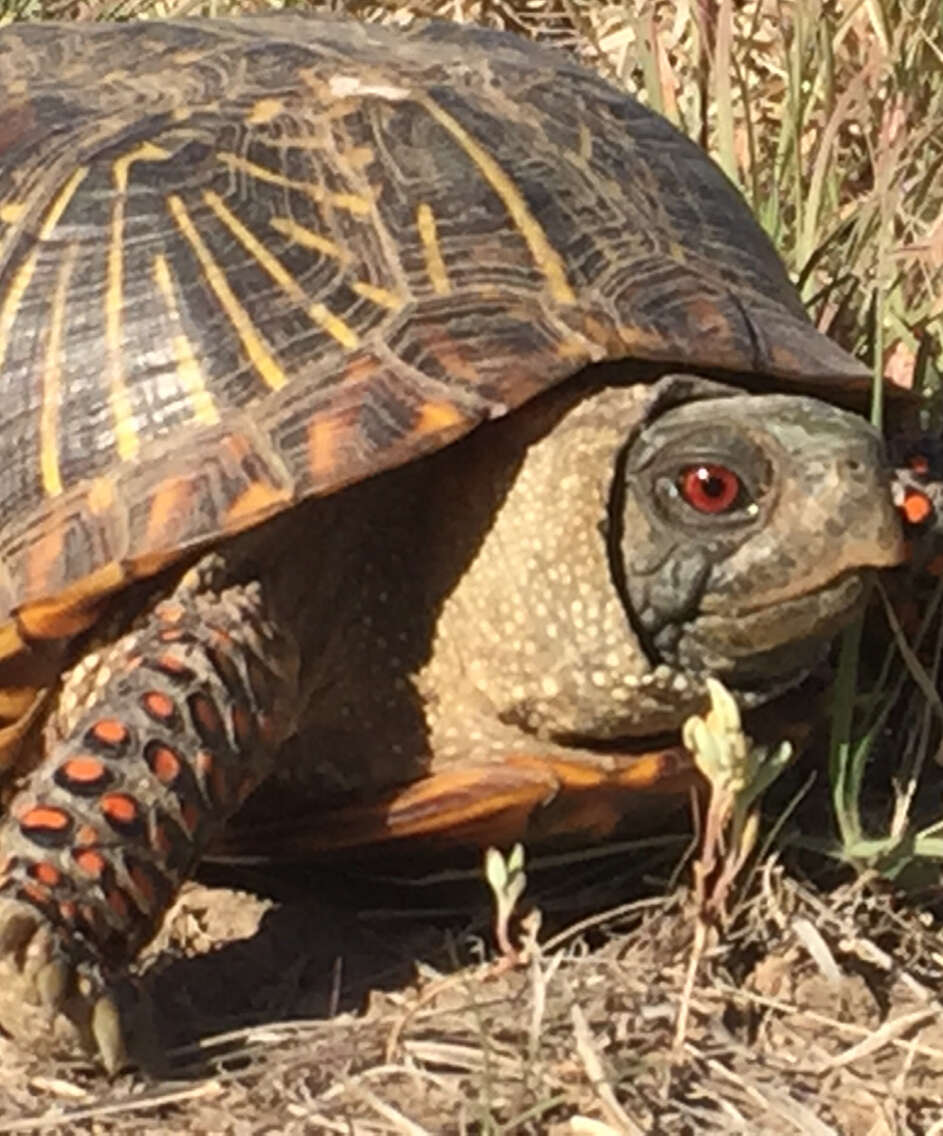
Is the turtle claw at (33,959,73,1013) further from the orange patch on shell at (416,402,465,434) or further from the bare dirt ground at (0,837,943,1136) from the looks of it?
the orange patch on shell at (416,402,465,434)

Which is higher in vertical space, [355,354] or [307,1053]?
[355,354]

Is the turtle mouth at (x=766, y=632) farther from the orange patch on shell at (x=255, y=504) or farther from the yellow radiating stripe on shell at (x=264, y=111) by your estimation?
the yellow radiating stripe on shell at (x=264, y=111)

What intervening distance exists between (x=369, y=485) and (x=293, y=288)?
0.71 feet

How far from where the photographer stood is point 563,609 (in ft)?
7.16

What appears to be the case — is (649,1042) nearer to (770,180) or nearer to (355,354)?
(355,354)

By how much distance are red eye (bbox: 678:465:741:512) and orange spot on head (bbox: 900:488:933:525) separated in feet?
1.21

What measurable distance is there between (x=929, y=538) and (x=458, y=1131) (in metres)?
0.91

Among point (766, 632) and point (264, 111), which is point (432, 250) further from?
point (766, 632)

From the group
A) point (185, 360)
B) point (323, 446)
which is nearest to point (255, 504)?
point (323, 446)

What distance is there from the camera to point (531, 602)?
220 cm

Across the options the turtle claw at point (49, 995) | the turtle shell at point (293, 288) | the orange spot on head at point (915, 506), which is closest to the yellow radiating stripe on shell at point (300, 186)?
the turtle shell at point (293, 288)

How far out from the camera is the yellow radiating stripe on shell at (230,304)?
2.17 metres

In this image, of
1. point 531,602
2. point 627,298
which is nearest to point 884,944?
point 531,602

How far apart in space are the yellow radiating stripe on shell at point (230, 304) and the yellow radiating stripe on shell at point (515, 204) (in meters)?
0.30
